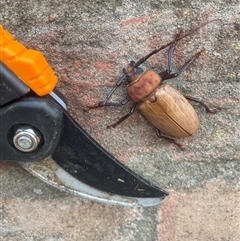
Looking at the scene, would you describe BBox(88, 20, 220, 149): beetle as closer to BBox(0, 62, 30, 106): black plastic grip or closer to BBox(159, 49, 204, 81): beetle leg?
BBox(159, 49, 204, 81): beetle leg

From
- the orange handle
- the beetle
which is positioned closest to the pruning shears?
the orange handle

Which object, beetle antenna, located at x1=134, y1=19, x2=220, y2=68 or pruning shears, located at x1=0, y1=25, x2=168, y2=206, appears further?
beetle antenna, located at x1=134, y1=19, x2=220, y2=68

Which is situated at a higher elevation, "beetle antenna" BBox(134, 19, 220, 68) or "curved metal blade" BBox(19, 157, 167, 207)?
"beetle antenna" BBox(134, 19, 220, 68)

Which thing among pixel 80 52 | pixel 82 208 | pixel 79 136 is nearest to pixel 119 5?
pixel 80 52

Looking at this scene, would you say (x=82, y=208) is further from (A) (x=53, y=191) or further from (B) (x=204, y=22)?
(B) (x=204, y=22)

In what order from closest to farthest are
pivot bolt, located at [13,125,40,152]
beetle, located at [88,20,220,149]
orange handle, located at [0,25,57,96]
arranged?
orange handle, located at [0,25,57,96] < pivot bolt, located at [13,125,40,152] < beetle, located at [88,20,220,149]

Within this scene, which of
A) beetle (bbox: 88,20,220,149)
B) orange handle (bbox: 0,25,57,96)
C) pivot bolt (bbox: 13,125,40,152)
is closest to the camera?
orange handle (bbox: 0,25,57,96)

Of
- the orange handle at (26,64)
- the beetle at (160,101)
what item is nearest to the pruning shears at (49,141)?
the orange handle at (26,64)

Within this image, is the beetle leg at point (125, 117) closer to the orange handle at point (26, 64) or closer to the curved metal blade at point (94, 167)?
the curved metal blade at point (94, 167)

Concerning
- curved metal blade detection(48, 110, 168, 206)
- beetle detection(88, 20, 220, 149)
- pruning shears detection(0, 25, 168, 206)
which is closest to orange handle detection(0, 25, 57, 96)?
pruning shears detection(0, 25, 168, 206)
